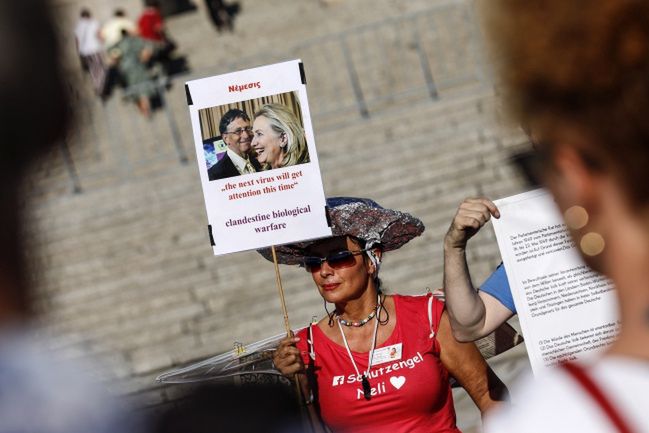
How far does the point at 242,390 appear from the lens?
1.69 meters

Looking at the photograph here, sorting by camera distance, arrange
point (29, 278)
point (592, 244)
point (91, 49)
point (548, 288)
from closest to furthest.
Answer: point (29, 278), point (592, 244), point (548, 288), point (91, 49)

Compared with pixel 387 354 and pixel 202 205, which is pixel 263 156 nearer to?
pixel 387 354

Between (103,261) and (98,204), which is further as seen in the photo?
(98,204)

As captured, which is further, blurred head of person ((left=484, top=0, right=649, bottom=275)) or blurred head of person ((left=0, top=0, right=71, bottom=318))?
blurred head of person ((left=484, top=0, right=649, bottom=275))

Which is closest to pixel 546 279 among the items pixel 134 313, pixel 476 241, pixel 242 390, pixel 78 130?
pixel 242 390

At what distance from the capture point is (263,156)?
4.30m

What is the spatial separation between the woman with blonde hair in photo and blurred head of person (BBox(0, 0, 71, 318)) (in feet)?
9.50

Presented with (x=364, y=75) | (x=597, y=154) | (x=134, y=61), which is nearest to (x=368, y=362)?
(x=597, y=154)

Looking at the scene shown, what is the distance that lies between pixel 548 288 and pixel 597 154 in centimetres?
256

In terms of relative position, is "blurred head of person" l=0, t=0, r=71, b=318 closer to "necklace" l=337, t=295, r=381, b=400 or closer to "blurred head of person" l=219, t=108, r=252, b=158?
"necklace" l=337, t=295, r=381, b=400

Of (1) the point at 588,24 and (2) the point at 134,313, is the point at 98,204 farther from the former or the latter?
(1) the point at 588,24

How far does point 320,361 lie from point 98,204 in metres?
9.36

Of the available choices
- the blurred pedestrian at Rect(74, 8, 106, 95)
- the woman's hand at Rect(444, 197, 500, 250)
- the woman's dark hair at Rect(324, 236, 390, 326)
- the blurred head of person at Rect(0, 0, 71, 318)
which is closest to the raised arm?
the woman's hand at Rect(444, 197, 500, 250)

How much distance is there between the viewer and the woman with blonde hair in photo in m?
4.29
